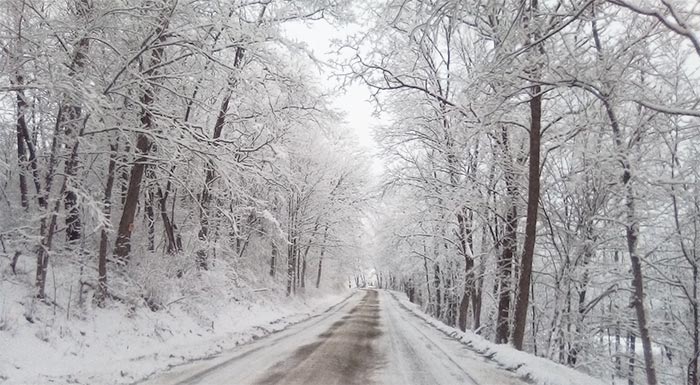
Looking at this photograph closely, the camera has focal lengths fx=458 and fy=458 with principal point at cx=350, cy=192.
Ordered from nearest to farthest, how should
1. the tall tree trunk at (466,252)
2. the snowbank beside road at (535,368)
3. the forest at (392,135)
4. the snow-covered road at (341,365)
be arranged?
1. the snow-covered road at (341,365)
2. the snowbank beside road at (535,368)
3. the forest at (392,135)
4. the tall tree trunk at (466,252)

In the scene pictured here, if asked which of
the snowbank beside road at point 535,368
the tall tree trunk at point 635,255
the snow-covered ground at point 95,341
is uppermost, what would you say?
the tall tree trunk at point 635,255

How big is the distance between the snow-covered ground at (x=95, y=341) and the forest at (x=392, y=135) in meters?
0.19

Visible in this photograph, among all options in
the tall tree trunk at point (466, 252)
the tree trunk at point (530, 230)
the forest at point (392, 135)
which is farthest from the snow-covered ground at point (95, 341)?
the tall tree trunk at point (466, 252)

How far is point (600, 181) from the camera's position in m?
14.3

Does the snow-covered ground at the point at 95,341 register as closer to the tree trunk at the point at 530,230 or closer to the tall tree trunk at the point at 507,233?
the tree trunk at the point at 530,230

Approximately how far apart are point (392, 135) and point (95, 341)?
42.4ft

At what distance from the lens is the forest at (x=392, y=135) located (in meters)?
7.66

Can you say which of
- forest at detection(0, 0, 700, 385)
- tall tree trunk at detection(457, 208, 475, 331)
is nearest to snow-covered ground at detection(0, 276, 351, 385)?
forest at detection(0, 0, 700, 385)

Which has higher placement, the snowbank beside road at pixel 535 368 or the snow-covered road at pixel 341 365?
the snowbank beside road at pixel 535 368

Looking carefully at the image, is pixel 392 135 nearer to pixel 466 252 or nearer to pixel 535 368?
pixel 466 252

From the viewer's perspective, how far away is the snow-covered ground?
632cm

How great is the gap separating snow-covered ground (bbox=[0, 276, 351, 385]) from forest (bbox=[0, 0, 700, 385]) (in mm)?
191

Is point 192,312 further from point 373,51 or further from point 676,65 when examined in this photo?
point 676,65

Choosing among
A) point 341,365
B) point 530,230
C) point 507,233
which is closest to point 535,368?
point 341,365
